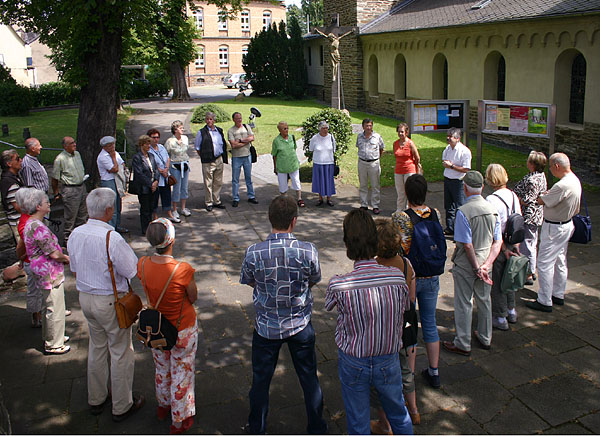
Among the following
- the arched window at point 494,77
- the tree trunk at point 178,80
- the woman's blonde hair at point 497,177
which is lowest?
the woman's blonde hair at point 497,177

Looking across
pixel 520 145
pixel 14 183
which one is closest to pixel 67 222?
pixel 14 183

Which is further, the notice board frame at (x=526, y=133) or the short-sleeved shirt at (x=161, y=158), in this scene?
the notice board frame at (x=526, y=133)

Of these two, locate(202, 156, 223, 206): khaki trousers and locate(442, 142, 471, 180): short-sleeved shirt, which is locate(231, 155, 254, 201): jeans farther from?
locate(442, 142, 471, 180): short-sleeved shirt

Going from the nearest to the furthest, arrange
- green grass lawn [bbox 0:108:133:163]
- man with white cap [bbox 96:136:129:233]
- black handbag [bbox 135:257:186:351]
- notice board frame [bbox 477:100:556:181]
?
1. black handbag [bbox 135:257:186:351]
2. man with white cap [bbox 96:136:129:233]
3. notice board frame [bbox 477:100:556:181]
4. green grass lawn [bbox 0:108:133:163]

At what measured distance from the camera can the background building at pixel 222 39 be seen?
5828 centimetres

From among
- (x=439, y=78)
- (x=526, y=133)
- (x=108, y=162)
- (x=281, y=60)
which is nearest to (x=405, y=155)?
(x=526, y=133)

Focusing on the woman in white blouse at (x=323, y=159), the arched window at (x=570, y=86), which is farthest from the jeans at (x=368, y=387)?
the arched window at (x=570, y=86)

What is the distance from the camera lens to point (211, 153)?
10.3 meters

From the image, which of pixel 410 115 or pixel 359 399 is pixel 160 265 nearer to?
pixel 359 399

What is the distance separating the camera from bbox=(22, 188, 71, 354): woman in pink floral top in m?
5.16

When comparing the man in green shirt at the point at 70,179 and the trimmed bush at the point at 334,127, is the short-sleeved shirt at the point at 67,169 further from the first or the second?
the trimmed bush at the point at 334,127

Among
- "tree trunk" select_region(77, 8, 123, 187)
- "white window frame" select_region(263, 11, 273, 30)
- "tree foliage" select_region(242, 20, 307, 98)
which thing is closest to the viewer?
"tree trunk" select_region(77, 8, 123, 187)

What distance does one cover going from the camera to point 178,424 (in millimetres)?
4281

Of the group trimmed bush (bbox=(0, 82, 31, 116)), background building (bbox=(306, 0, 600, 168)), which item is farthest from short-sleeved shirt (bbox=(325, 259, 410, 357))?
trimmed bush (bbox=(0, 82, 31, 116))
